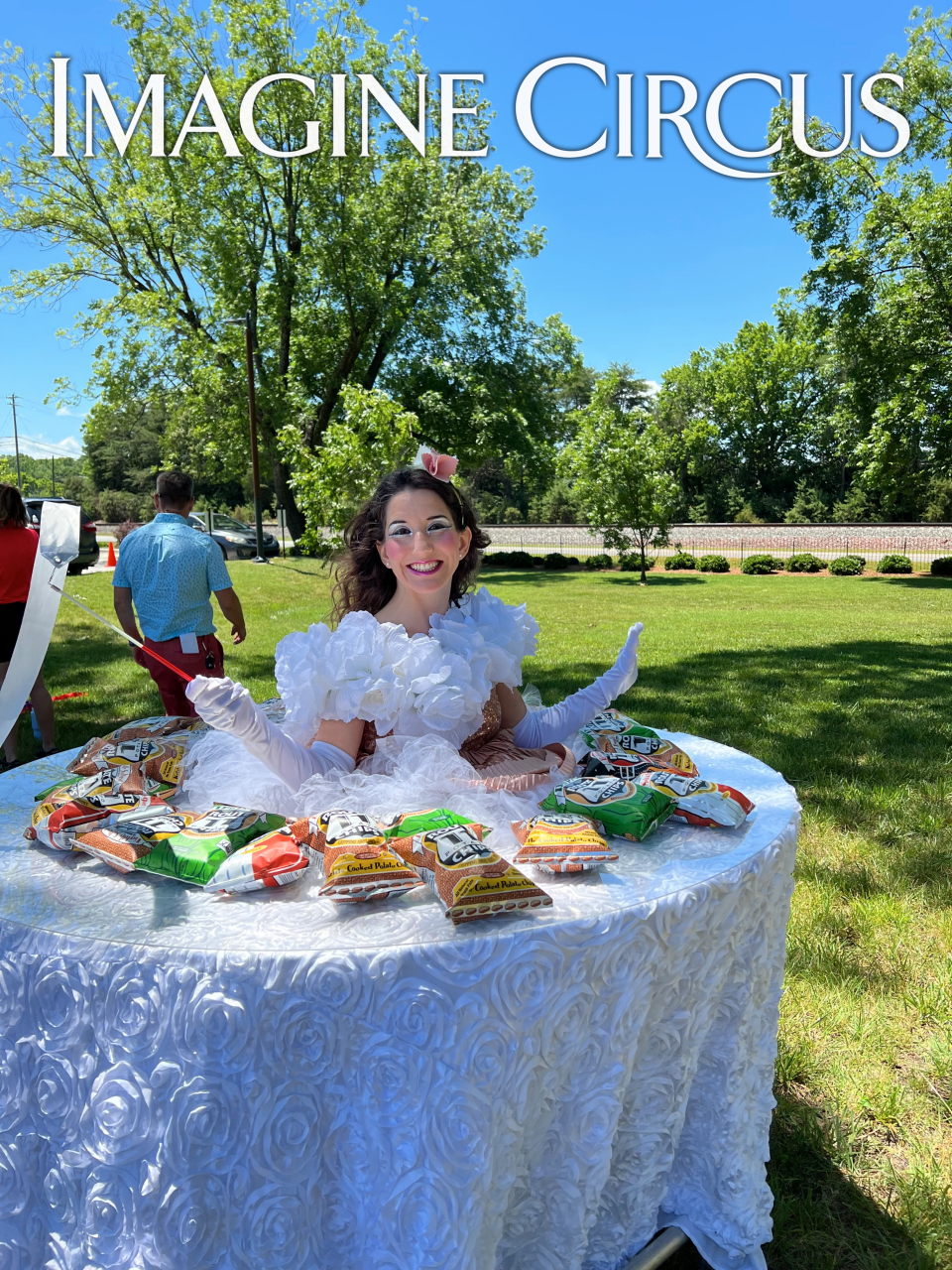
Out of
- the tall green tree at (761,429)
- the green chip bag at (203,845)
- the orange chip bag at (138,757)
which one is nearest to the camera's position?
the green chip bag at (203,845)

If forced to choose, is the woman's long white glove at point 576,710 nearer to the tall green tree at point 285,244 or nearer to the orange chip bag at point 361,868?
the orange chip bag at point 361,868

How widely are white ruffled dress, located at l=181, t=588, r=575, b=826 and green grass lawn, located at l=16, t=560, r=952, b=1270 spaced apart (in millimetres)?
1234

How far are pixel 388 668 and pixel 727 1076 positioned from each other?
1.12 m

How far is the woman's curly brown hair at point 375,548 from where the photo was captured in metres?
2.32

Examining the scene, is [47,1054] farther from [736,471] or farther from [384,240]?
[736,471]

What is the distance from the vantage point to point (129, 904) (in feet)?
4.72

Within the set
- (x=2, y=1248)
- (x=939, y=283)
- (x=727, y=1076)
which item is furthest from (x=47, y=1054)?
(x=939, y=283)

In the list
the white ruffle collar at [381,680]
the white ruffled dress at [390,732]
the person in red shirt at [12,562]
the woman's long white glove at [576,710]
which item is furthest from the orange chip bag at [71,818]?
the person in red shirt at [12,562]

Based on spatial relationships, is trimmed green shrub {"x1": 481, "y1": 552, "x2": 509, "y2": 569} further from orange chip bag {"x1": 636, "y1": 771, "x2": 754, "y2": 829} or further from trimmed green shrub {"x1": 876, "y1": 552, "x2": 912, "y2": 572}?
orange chip bag {"x1": 636, "y1": 771, "x2": 754, "y2": 829}

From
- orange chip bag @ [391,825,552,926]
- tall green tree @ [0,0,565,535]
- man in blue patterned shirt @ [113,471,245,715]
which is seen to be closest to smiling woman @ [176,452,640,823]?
orange chip bag @ [391,825,552,926]

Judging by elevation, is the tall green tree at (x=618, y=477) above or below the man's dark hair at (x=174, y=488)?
above

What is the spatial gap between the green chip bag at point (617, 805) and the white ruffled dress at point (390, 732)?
0.38 ft

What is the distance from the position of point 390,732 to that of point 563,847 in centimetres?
69

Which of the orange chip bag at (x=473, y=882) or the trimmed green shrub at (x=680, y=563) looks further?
the trimmed green shrub at (x=680, y=563)
